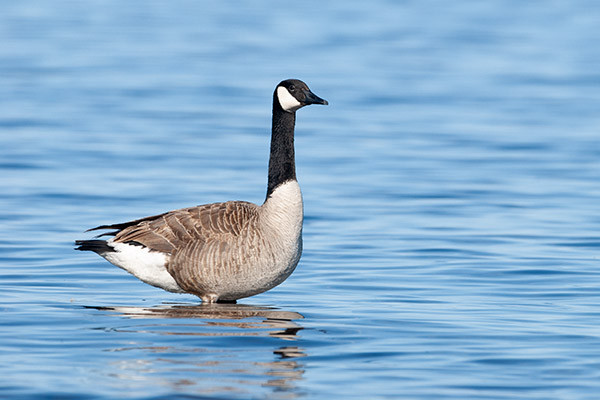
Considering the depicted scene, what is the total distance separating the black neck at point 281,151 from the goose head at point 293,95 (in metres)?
0.11

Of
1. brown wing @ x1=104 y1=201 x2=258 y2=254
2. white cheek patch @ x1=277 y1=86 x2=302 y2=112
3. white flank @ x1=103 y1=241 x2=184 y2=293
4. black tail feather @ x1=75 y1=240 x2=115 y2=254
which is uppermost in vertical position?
white cheek patch @ x1=277 y1=86 x2=302 y2=112

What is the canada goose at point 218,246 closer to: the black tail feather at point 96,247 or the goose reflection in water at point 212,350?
the black tail feather at point 96,247

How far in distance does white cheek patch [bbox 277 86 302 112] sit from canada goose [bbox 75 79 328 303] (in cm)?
35

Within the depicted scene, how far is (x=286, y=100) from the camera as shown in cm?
1316

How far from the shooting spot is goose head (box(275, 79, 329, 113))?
1301 centimetres

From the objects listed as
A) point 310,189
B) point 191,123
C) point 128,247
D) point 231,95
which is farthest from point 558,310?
point 231,95

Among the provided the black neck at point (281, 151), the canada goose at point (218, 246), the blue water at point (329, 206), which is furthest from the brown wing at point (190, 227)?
the blue water at point (329, 206)

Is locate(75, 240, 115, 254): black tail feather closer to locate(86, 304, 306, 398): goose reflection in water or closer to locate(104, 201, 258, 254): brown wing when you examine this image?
locate(104, 201, 258, 254): brown wing

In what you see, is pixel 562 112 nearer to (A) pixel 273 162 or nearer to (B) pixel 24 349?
(A) pixel 273 162

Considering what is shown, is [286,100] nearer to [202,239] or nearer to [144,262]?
[202,239]

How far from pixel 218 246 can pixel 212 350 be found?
2.09 m

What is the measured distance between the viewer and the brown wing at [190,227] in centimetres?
1234

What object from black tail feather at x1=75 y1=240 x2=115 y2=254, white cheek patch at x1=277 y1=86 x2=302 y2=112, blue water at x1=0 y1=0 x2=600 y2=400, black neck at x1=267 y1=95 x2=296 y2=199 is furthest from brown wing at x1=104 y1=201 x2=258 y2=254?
white cheek patch at x1=277 y1=86 x2=302 y2=112

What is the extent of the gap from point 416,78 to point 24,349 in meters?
29.1
